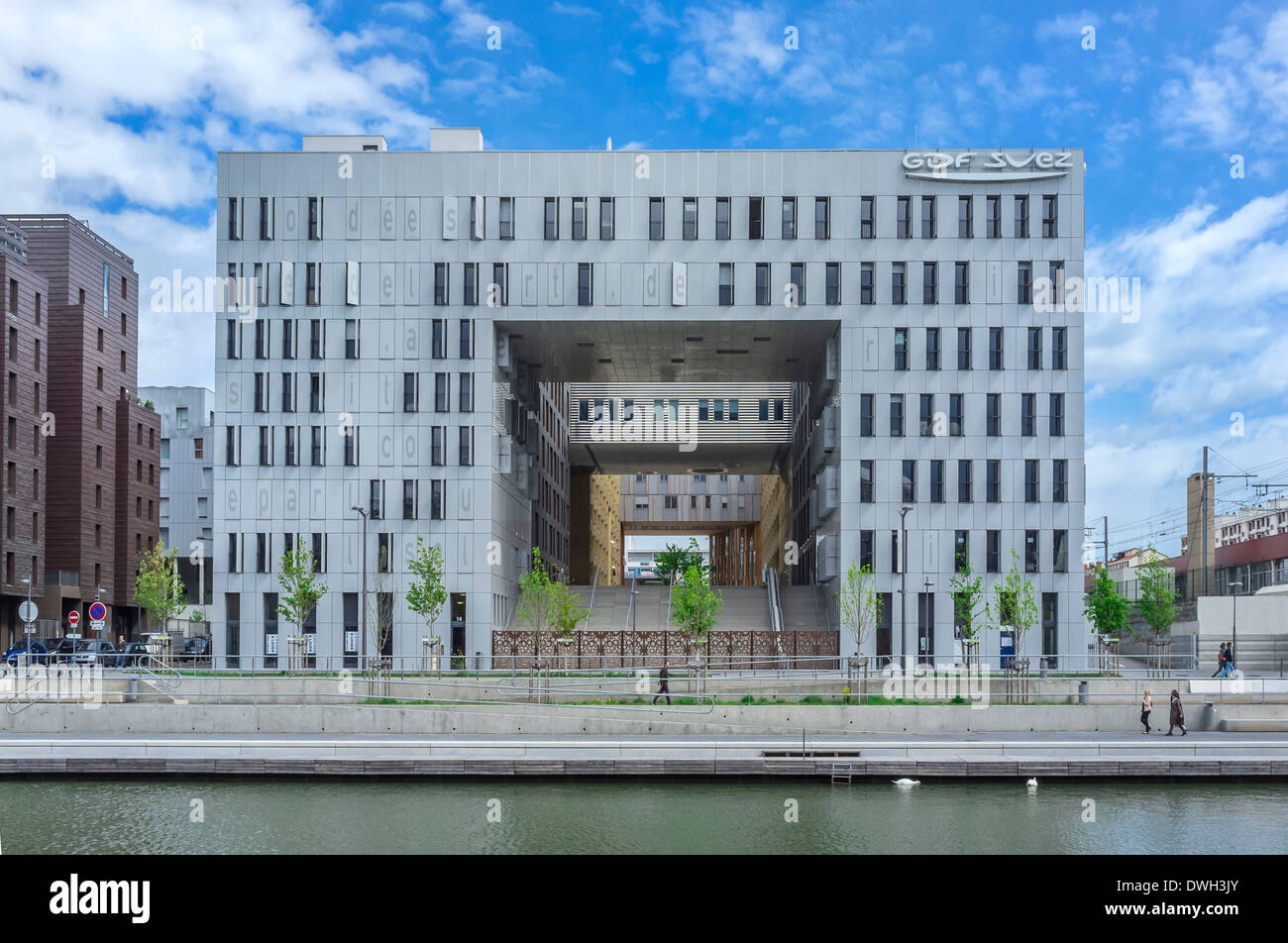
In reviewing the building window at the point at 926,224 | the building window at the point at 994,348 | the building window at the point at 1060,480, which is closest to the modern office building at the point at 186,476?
the building window at the point at 926,224

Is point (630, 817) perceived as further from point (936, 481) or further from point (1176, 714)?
point (936, 481)

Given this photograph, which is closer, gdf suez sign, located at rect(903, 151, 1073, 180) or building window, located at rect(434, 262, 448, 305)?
gdf suez sign, located at rect(903, 151, 1073, 180)

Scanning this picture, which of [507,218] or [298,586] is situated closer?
[298,586]

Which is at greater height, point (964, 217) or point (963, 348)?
point (964, 217)

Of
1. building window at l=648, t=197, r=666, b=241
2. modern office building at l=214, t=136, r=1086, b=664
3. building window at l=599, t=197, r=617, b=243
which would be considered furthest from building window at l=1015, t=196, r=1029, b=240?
building window at l=599, t=197, r=617, b=243

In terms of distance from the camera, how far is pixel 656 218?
191ft

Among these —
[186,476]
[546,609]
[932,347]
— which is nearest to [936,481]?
[932,347]

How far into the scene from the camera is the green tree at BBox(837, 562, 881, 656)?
5069 centimetres

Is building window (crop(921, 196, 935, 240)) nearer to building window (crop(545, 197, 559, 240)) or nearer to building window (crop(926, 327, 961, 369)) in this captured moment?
building window (crop(926, 327, 961, 369))

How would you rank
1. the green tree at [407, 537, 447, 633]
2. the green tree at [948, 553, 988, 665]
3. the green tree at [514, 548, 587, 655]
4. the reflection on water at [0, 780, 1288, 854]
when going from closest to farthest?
the reflection on water at [0, 780, 1288, 854] → the green tree at [514, 548, 587, 655] → the green tree at [407, 537, 447, 633] → the green tree at [948, 553, 988, 665]

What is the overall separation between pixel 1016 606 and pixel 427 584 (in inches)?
942

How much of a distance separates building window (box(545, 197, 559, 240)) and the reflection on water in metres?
37.0

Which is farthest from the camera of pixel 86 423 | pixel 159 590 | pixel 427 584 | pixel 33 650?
pixel 86 423

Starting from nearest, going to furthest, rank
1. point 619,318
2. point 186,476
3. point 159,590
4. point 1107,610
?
point 619,318 < point 159,590 < point 1107,610 < point 186,476
